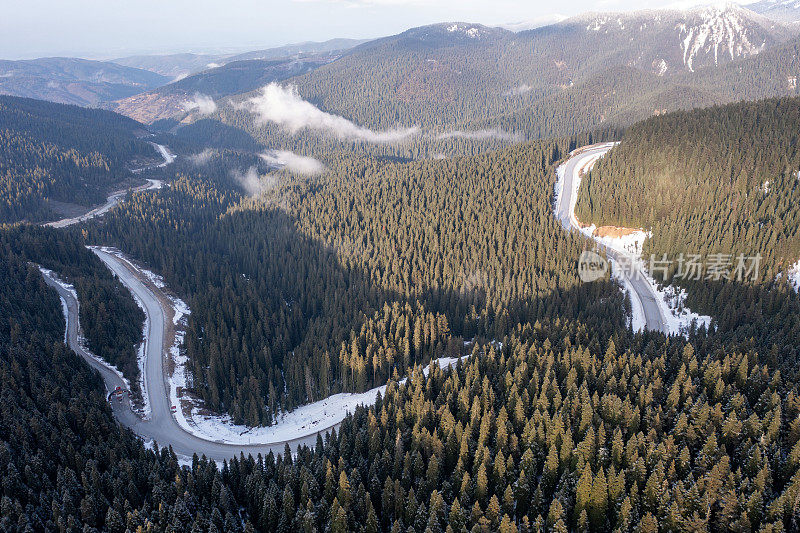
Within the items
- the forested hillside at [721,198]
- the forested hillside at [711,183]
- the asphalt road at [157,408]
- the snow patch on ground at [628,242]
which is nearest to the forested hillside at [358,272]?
the asphalt road at [157,408]

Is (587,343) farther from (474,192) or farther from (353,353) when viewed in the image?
(474,192)

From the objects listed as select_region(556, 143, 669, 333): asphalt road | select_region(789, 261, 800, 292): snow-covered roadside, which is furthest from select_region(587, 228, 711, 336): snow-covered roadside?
select_region(789, 261, 800, 292): snow-covered roadside

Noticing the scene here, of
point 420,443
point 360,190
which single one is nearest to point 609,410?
point 420,443

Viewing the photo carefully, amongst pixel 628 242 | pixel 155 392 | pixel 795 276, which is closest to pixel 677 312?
pixel 795 276

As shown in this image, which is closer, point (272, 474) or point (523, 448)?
point (523, 448)

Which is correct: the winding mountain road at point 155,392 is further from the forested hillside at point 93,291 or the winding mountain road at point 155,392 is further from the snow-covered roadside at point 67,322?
the forested hillside at point 93,291
